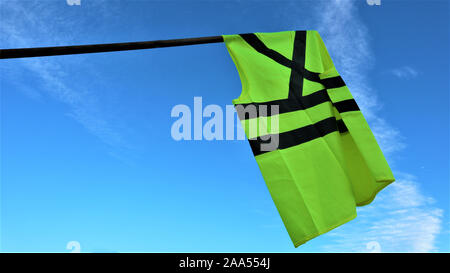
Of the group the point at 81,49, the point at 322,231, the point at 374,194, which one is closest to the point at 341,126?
the point at 374,194

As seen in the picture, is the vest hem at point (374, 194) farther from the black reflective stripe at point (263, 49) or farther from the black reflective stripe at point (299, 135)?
the black reflective stripe at point (263, 49)

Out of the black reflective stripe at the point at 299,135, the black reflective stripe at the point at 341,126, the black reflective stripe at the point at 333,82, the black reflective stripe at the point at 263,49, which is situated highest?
the black reflective stripe at the point at 263,49

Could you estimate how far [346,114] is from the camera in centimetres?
269

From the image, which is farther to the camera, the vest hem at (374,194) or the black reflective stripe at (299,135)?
the black reflective stripe at (299,135)

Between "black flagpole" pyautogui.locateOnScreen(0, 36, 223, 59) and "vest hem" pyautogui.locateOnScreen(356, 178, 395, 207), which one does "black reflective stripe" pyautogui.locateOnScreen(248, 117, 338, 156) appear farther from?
"black flagpole" pyautogui.locateOnScreen(0, 36, 223, 59)

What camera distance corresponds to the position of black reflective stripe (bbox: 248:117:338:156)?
2.60m

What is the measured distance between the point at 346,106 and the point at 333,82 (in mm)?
244

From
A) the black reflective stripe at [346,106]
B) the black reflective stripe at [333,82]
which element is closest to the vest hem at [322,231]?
the black reflective stripe at [346,106]

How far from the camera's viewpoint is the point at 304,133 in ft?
8.87

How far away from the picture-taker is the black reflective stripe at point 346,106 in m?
2.70

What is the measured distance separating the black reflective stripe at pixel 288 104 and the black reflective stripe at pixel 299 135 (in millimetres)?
171

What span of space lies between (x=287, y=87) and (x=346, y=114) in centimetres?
52

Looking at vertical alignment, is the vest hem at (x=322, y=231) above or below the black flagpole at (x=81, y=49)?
below
